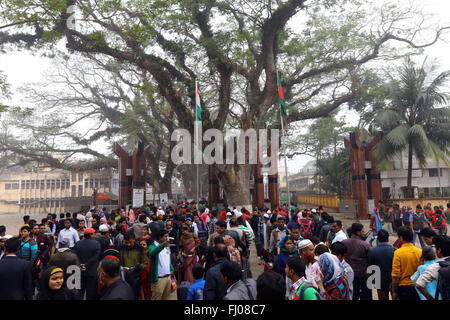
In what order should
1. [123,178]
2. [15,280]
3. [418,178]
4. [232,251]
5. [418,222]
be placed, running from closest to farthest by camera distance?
[15,280], [232,251], [418,222], [123,178], [418,178]

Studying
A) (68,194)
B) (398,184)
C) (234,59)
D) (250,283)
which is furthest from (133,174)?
(68,194)

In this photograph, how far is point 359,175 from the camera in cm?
1970

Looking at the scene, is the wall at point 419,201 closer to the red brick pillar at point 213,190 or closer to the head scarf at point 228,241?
the red brick pillar at point 213,190

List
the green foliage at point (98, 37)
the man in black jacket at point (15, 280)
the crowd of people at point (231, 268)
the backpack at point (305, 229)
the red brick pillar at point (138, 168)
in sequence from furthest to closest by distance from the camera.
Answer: the red brick pillar at point (138, 168) → the green foliage at point (98, 37) → the backpack at point (305, 229) → the man in black jacket at point (15, 280) → the crowd of people at point (231, 268)

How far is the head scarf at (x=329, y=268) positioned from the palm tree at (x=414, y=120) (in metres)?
16.8

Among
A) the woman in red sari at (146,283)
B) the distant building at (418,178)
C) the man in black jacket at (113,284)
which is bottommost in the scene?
the woman in red sari at (146,283)

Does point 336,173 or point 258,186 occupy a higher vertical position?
point 336,173

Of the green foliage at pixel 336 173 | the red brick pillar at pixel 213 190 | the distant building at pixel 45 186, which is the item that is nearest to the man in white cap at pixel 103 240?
the red brick pillar at pixel 213 190

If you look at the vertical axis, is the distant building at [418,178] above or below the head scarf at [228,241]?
above

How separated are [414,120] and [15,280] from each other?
70.4ft

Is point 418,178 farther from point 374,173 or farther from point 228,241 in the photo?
point 228,241

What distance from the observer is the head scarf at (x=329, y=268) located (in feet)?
12.4

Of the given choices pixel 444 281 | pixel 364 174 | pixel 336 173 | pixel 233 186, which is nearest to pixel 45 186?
pixel 233 186
